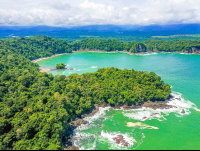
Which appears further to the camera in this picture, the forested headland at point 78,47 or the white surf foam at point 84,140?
the forested headland at point 78,47

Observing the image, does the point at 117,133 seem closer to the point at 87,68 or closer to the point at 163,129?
the point at 163,129

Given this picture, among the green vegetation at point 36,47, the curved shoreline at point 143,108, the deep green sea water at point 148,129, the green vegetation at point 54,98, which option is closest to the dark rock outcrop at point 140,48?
the green vegetation at point 36,47

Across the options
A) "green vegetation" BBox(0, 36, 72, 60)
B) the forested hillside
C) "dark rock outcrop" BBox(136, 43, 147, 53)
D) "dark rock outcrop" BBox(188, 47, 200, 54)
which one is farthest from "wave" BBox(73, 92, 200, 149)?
"dark rock outcrop" BBox(188, 47, 200, 54)

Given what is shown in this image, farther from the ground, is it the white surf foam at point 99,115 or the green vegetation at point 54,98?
the green vegetation at point 54,98

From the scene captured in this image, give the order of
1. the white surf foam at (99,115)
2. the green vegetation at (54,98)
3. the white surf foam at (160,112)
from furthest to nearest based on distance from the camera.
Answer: the white surf foam at (160,112)
the white surf foam at (99,115)
the green vegetation at (54,98)

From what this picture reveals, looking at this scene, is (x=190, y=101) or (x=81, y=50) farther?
(x=81, y=50)

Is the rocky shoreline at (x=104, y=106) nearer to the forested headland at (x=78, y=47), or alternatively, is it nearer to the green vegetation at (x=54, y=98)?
the green vegetation at (x=54, y=98)

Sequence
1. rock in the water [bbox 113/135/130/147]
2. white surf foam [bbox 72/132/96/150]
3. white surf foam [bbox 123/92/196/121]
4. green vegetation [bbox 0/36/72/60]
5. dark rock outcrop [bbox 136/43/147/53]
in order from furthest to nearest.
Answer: dark rock outcrop [bbox 136/43/147/53] → green vegetation [bbox 0/36/72/60] → white surf foam [bbox 123/92/196/121] → rock in the water [bbox 113/135/130/147] → white surf foam [bbox 72/132/96/150]

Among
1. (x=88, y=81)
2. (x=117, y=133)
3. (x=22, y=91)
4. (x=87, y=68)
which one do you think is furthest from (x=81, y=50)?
(x=117, y=133)

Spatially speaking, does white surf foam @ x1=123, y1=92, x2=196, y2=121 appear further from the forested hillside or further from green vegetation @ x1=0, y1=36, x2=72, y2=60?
green vegetation @ x1=0, y1=36, x2=72, y2=60
